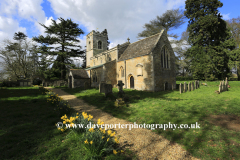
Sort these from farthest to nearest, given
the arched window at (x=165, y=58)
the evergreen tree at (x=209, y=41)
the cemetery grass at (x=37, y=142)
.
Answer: the evergreen tree at (x=209, y=41) → the arched window at (x=165, y=58) → the cemetery grass at (x=37, y=142)

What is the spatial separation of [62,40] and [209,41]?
113 feet

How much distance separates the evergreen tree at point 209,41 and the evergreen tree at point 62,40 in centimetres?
2723

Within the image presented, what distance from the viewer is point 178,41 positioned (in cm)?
2719

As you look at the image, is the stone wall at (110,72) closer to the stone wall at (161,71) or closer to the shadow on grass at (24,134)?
the stone wall at (161,71)

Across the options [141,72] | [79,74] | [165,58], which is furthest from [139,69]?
[79,74]

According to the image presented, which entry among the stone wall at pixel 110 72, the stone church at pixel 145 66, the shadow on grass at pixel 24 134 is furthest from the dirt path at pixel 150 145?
the stone wall at pixel 110 72

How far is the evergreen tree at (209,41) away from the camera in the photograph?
20.6 m

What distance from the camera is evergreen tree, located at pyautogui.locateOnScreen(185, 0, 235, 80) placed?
20578 millimetres

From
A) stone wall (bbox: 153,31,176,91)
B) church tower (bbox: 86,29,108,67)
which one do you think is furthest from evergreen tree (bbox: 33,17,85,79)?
stone wall (bbox: 153,31,176,91)

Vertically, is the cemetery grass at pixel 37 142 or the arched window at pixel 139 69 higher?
the arched window at pixel 139 69

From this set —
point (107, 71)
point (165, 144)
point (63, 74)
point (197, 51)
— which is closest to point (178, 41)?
point (197, 51)

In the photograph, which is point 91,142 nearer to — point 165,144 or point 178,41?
point 165,144

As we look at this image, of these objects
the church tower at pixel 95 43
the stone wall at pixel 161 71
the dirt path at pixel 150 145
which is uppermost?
the church tower at pixel 95 43

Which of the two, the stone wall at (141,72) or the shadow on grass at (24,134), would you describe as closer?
the shadow on grass at (24,134)
